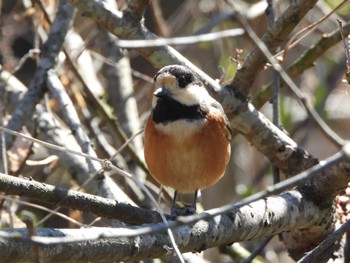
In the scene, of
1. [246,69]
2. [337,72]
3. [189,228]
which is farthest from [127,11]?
[337,72]

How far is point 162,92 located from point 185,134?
9.2 inches

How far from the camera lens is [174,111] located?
370cm

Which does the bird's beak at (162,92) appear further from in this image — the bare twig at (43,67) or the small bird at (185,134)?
the bare twig at (43,67)

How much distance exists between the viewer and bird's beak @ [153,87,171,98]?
11.7 feet

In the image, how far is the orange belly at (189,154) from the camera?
3.60 metres

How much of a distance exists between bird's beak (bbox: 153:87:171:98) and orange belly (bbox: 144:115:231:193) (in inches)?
6.7

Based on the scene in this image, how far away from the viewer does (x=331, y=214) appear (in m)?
3.49

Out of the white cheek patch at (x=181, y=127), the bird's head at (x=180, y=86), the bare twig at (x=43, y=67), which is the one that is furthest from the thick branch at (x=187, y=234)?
the bare twig at (x=43, y=67)

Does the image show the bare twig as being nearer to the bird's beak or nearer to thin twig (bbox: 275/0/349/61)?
the bird's beak

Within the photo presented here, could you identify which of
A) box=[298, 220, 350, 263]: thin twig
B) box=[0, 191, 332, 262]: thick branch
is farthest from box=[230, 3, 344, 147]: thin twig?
box=[298, 220, 350, 263]: thin twig

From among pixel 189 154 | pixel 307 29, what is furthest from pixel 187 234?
pixel 307 29

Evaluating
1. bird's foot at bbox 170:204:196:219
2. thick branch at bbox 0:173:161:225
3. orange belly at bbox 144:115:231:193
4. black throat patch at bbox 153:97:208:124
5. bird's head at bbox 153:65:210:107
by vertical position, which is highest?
bird's head at bbox 153:65:210:107

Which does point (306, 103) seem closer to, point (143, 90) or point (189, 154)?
point (189, 154)

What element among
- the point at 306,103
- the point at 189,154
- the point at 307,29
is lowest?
the point at 306,103
